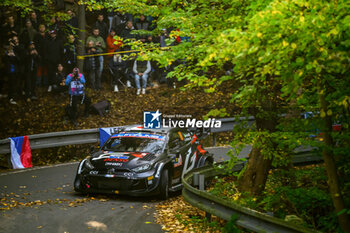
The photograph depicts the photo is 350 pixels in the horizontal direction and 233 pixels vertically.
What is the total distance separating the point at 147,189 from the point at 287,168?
3237mm

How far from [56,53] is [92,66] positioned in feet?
5.40

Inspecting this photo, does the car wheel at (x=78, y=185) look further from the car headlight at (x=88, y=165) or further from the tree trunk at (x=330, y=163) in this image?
the tree trunk at (x=330, y=163)

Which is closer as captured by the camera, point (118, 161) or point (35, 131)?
point (118, 161)

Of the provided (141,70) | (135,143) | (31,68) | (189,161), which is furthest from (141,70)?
(135,143)

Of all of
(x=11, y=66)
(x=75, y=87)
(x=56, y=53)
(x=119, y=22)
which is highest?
(x=119, y=22)

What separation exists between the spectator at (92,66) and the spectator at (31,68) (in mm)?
2207

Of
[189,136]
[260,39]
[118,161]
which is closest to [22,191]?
[118,161]

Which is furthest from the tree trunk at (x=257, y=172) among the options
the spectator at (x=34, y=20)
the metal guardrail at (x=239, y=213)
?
the spectator at (x=34, y=20)

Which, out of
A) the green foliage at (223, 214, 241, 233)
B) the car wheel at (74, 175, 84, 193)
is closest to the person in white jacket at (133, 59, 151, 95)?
the car wheel at (74, 175, 84, 193)

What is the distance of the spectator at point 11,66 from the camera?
18.5 m

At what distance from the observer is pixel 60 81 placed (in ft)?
66.4

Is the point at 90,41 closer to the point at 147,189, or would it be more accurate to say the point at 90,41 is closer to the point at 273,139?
the point at 147,189

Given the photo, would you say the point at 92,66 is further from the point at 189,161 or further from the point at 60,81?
the point at 189,161

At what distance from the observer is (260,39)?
6137mm
